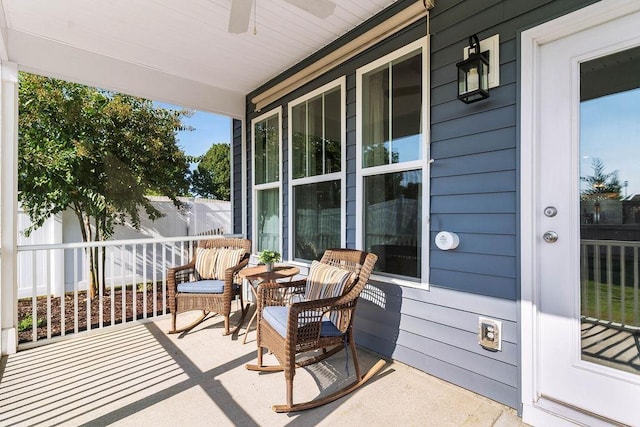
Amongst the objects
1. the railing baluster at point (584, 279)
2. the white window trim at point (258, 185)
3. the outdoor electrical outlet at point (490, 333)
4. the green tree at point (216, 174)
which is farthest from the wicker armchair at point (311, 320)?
the green tree at point (216, 174)

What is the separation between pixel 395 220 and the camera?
2.58 m

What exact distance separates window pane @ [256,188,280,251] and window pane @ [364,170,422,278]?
4.92 feet

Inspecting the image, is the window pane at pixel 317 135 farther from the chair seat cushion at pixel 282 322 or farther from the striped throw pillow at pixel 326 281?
the chair seat cushion at pixel 282 322

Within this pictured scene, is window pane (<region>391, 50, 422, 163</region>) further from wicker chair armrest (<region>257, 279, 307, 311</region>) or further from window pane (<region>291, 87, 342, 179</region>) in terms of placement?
wicker chair armrest (<region>257, 279, 307, 311</region>)

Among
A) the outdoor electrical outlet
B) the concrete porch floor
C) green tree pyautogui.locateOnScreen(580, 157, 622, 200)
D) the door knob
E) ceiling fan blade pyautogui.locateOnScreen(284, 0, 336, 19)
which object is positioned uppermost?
ceiling fan blade pyautogui.locateOnScreen(284, 0, 336, 19)

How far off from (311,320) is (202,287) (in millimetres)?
1642

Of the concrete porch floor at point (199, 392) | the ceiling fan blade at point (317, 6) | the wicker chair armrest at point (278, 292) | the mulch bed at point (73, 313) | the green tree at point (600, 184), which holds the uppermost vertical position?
the ceiling fan blade at point (317, 6)

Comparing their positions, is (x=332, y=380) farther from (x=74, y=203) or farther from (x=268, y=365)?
(x=74, y=203)

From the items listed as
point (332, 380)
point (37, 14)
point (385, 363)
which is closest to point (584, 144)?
point (385, 363)

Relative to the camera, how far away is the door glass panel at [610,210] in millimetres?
1576

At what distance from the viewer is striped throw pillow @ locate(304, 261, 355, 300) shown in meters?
2.23

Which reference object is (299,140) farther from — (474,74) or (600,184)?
(600,184)

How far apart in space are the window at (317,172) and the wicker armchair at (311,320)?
64cm

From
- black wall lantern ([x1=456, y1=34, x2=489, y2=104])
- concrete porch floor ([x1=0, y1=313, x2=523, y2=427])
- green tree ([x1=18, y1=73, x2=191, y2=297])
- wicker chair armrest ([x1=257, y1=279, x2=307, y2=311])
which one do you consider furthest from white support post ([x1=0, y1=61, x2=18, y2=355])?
black wall lantern ([x1=456, y1=34, x2=489, y2=104])
